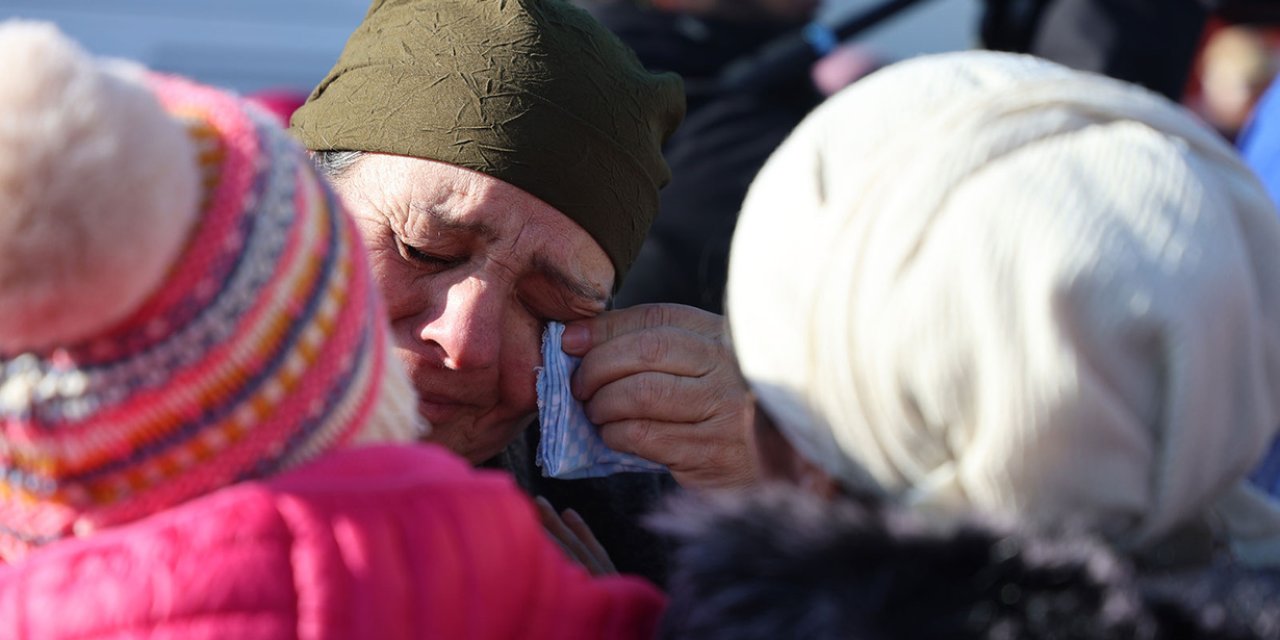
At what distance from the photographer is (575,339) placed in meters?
2.11

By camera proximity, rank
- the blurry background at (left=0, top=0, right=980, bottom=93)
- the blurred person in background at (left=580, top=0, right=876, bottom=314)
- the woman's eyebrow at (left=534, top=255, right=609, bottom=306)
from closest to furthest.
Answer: the woman's eyebrow at (left=534, top=255, right=609, bottom=306), the blurred person in background at (left=580, top=0, right=876, bottom=314), the blurry background at (left=0, top=0, right=980, bottom=93)

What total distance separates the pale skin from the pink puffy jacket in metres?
0.85

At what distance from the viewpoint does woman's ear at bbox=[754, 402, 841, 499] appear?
49.1 inches

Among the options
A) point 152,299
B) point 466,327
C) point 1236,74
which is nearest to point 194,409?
point 152,299

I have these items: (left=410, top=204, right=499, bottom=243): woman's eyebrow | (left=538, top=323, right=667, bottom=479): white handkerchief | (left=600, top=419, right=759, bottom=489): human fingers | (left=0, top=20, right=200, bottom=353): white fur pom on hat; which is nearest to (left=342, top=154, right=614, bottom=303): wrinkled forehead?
(left=410, top=204, right=499, bottom=243): woman's eyebrow

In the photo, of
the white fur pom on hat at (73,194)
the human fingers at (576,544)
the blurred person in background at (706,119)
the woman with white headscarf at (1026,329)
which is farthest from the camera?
the blurred person in background at (706,119)

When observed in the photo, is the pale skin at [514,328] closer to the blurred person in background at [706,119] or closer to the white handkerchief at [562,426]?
the white handkerchief at [562,426]

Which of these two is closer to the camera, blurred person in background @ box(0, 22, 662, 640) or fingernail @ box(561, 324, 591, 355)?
blurred person in background @ box(0, 22, 662, 640)

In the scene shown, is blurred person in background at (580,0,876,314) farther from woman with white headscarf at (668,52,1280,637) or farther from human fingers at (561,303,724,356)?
woman with white headscarf at (668,52,1280,637)

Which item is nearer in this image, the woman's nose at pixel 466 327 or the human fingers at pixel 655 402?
the woman's nose at pixel 466 327

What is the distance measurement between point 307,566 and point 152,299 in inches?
9.6

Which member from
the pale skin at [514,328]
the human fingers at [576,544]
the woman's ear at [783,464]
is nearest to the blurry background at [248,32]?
the pale skin at [514,328]

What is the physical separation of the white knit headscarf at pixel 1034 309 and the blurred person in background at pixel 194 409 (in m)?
0.34

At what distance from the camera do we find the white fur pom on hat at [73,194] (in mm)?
925
